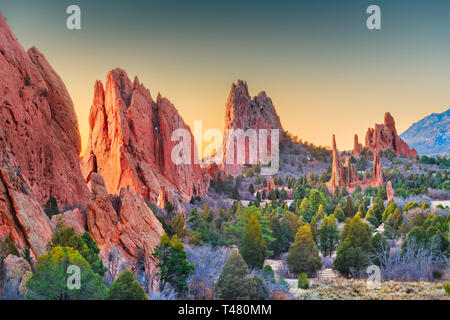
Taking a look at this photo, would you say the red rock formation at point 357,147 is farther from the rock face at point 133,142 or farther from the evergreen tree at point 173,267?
the evergreen tree at point 173,267

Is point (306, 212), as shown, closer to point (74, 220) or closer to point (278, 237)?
point (278, 237)

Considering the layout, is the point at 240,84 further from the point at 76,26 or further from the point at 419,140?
the point at 76,26

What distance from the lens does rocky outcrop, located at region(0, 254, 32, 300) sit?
9586 mm

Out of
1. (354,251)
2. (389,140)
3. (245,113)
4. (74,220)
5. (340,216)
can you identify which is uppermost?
(245,113)

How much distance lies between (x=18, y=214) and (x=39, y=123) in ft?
21.2

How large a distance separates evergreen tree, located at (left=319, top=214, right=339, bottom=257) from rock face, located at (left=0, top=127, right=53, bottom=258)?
1361 centimetres

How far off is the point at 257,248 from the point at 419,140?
95.8 feet

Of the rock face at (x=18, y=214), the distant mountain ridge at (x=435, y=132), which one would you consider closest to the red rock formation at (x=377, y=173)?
the distant mountain ridge at (x=435, y=132)

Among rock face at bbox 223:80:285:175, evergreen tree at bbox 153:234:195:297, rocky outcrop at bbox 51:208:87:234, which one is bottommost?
evergreen tree at bbox 153:234:195:297

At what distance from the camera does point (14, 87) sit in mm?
15719

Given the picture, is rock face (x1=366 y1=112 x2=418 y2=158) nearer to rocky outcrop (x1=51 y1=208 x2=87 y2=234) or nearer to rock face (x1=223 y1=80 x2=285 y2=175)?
rock face (x1=223 y1=80 x2=285 y2=175)

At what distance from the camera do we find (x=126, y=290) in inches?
375

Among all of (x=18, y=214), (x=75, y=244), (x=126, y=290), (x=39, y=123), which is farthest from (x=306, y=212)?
(x=18, y=214)

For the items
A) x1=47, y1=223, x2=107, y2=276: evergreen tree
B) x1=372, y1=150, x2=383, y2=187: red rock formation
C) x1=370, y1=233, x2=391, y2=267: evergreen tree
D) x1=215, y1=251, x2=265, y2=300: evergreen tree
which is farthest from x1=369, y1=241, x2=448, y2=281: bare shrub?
x1=372, y1=150, x2=383, y2=187: red rock formation
